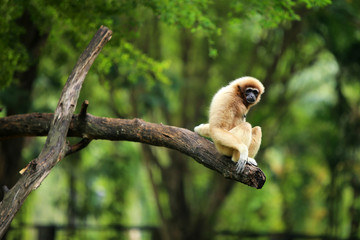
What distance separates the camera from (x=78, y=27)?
258 inches

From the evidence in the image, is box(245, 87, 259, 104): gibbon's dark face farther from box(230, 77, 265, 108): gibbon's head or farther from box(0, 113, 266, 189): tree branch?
box(0, 113, 266, 189): tree branch

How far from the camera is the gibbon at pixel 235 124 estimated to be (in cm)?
430

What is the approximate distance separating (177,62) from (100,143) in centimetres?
375

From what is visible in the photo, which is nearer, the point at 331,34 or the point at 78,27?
the point at 78,27

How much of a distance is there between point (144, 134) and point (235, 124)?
101 cm

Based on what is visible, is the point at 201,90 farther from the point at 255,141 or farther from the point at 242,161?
the point at 242,161

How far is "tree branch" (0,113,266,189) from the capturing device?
427 centimetres

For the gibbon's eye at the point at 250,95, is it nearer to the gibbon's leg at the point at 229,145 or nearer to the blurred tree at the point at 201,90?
the gibbon's leg at the point at 229,145

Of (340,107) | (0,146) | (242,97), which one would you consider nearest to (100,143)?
(0,146)

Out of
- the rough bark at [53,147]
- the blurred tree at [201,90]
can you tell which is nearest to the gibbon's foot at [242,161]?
the rough bark at [53,147]

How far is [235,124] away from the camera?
4.73 metres

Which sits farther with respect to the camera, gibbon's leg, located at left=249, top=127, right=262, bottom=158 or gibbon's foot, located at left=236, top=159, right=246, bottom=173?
gibbon's leg, located at left=249, top=127, right=262, bottom=158

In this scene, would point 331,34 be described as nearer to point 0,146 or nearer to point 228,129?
point 228,129

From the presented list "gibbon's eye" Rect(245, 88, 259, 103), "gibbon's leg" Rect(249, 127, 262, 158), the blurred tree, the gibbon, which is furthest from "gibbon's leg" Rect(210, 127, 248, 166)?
the blurred tree
